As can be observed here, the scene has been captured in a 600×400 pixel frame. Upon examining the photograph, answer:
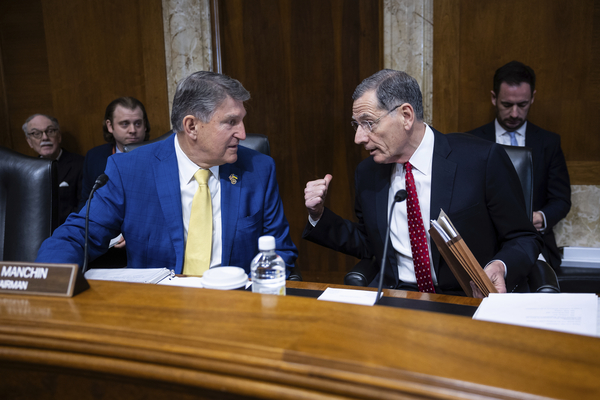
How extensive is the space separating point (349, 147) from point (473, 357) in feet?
8.92

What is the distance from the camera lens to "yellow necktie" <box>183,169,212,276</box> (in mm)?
1685

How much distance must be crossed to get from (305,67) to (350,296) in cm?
229

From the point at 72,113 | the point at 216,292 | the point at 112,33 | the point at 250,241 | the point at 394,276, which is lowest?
the point at 394,276

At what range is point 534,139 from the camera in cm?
272

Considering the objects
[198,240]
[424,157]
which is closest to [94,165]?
[198,240]

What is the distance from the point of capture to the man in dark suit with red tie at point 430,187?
5.54 ft

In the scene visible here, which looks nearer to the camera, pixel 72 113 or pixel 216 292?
pixel 216 292

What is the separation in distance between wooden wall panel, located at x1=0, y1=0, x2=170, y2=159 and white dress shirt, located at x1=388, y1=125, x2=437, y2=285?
2.06 metres

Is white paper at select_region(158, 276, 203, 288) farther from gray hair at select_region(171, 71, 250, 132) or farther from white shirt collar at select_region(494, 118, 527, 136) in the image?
white shirt collar at select_region(494, 118, 527, 136)

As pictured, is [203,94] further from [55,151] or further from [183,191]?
[55,151]

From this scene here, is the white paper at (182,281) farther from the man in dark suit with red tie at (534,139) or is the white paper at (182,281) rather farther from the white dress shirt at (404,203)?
the man in dark suit with red tie at (534,139)

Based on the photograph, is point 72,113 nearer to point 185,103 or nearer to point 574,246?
point 185,103

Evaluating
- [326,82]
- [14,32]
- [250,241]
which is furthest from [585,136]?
[14,32]

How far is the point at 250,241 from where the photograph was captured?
1.81m
